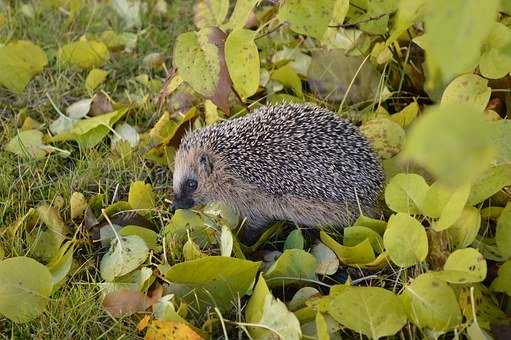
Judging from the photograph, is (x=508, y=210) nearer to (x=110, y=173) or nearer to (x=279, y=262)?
(x=279, y=262)

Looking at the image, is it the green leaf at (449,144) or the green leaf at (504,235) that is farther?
the green leaf at (504,235)

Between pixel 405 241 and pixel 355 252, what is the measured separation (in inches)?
8.4

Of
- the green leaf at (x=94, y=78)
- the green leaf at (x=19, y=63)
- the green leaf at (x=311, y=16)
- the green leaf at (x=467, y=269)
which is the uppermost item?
the green leaf at (x=311, y=16)

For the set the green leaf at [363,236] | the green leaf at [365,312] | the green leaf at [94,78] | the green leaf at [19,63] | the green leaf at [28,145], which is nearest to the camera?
the green leaf at [365,312]

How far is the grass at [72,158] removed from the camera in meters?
2.34

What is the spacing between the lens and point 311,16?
235 cm

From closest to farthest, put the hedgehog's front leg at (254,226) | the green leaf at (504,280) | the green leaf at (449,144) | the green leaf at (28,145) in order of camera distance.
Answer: the green leaf at (449,144) < the green leaf at (504,280) < the hedgehog's front leg at (254,226) < the green leaf at (28,145)

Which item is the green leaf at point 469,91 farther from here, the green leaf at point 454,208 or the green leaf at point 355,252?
the green leaf at point 355,252

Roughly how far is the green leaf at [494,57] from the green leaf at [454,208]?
550 mm

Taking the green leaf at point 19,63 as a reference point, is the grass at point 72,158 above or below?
below

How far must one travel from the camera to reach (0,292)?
2.26 metres

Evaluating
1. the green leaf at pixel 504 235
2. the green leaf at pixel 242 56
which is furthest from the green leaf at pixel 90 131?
the green leaf at pixel 504 235

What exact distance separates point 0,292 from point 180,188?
2.91 feet

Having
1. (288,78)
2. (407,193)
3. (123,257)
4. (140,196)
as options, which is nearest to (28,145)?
(140,196)
